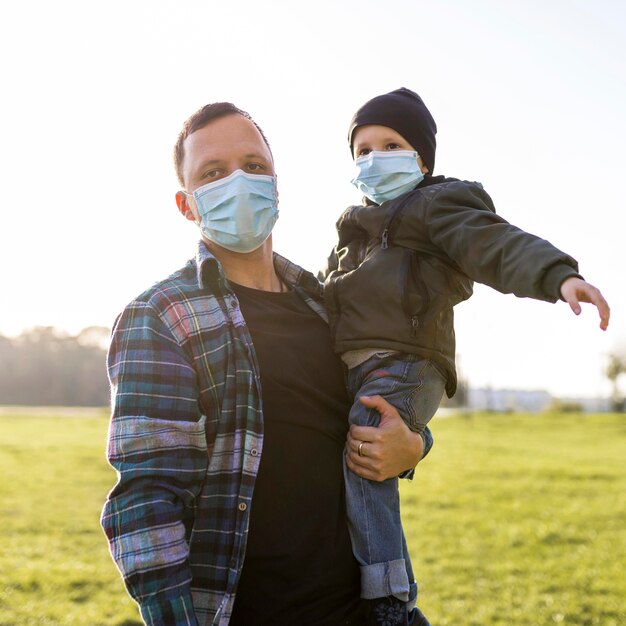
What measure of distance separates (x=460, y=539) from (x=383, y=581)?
9858 millimetres

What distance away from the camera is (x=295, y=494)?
2.26 metres

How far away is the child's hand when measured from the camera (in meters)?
1.94

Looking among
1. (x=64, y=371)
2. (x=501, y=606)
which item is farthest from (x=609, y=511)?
(x=64, y=371)

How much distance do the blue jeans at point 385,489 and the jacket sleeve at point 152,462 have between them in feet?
1.69

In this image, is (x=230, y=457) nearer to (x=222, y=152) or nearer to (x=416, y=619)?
(x=416, y=619)

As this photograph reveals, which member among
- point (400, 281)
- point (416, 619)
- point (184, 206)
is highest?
point (184, 206)

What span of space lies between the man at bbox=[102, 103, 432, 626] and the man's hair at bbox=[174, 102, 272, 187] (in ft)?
1.23

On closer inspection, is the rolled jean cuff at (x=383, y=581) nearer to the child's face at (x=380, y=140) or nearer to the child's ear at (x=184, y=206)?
the child's ear at (x=184, y=206)

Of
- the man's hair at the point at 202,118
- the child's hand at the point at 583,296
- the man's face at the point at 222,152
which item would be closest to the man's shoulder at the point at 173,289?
the man's face at the point at 222,152

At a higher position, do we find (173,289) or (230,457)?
(173,289)

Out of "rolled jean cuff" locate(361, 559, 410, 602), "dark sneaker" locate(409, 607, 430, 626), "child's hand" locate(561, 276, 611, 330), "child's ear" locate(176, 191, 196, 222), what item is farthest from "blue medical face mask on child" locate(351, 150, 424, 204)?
"dark sneaker" locate(409, 607, 430, 626)

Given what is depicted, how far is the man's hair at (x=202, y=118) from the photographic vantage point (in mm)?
2627

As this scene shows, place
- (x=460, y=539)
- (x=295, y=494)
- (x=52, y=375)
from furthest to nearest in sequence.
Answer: (x=52, y=375) < (x=460, y=539) < (x=295, y=494)

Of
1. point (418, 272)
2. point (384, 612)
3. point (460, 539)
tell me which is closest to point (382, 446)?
point (384, 612)
